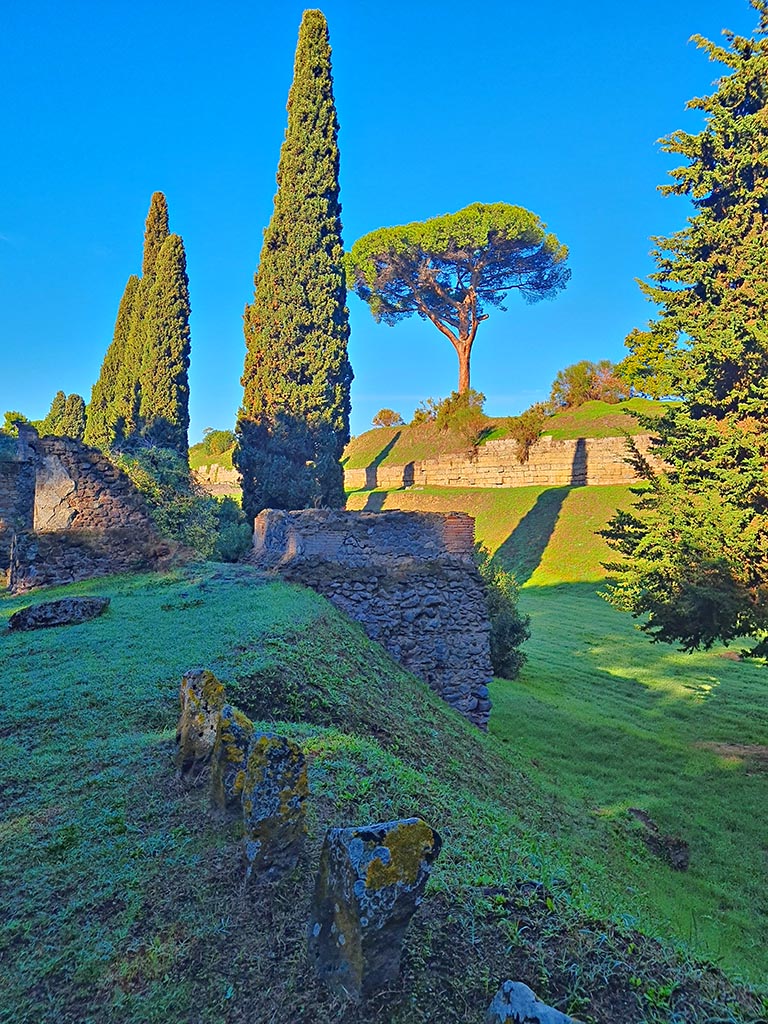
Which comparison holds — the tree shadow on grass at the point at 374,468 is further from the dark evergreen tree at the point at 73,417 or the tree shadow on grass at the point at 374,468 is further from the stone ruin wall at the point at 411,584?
the stone ruin wall at the point at 411,584

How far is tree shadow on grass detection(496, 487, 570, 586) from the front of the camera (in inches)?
1101

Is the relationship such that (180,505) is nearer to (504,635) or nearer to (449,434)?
(504,635)

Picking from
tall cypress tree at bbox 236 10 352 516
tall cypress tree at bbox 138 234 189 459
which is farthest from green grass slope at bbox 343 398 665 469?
tall cypress tree at bbox 236 10 352 516

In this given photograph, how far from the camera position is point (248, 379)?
67.3ft

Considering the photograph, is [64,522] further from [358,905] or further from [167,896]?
[358,905]

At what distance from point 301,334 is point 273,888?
19084 mm

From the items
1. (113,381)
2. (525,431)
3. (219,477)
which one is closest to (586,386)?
(525,431)

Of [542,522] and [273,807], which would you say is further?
[542,522]

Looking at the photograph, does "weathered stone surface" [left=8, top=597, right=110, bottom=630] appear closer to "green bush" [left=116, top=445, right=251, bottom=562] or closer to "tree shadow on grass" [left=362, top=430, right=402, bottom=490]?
"green bush" [left=116, top=445, right=251, bottom=562]

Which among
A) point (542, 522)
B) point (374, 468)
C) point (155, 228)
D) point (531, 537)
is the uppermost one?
point (155, 228)

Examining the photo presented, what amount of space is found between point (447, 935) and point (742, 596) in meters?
7.82

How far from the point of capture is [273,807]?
2805mm

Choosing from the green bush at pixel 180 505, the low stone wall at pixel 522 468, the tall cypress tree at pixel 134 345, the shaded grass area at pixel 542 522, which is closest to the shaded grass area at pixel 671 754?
the green bush at pixel 180 505

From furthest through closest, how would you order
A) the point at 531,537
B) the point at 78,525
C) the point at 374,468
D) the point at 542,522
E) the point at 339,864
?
the point at 374,468 < the point at 542,522 < the point at 531,537 < the point at 78,525 < the point at 339,864
